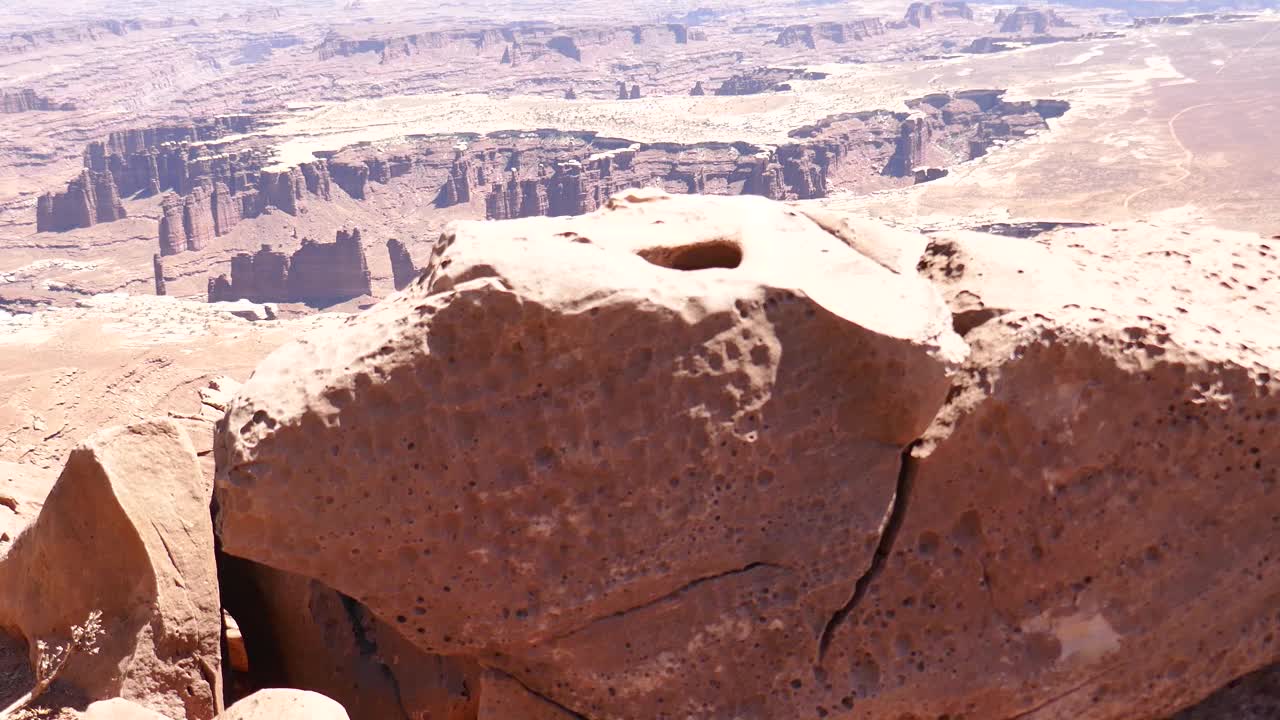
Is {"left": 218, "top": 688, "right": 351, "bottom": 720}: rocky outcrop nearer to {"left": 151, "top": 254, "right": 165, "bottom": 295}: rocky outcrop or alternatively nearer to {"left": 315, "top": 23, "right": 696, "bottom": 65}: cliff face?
{"left": 151, "top": 254, "right": 165, "bottom": 295}: rocky outcrop

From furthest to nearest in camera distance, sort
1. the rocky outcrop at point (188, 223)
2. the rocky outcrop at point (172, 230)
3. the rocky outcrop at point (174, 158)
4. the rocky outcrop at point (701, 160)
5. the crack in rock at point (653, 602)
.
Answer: the rocky outcrop at point (174, 158) → the rocky outcrop at point (701, 160) → the rocky outcrop at point (188, 223) → the rocky outcrop at point (172, 230) → the crack in rock at point (653, 602)

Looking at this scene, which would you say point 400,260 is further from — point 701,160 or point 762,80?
point 762,80

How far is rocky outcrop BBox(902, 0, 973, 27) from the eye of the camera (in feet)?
474

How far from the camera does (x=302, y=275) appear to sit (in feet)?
161

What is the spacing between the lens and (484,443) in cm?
411

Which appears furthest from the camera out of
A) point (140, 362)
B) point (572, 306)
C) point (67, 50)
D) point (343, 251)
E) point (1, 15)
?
point (1, 15)

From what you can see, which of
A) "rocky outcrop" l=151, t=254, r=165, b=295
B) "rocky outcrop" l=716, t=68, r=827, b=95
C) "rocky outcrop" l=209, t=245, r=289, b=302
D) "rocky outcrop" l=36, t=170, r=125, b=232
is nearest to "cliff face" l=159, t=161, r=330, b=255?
"rocky outcrop" l=36, t=170, r=125, b=232

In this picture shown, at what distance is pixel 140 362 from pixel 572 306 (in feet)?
84.7

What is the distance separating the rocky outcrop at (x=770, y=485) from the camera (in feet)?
13.4

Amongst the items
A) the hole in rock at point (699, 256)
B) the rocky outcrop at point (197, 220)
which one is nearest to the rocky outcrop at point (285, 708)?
the hole in rock at point (699, 256)

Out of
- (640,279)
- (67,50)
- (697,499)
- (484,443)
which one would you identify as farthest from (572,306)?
(67,50)

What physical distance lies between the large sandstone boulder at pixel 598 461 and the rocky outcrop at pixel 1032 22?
451 feet

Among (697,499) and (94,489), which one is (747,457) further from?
(94,489)

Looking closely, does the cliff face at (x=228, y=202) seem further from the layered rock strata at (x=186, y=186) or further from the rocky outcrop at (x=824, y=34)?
the rocky outcrop at (x=824, y=34)
